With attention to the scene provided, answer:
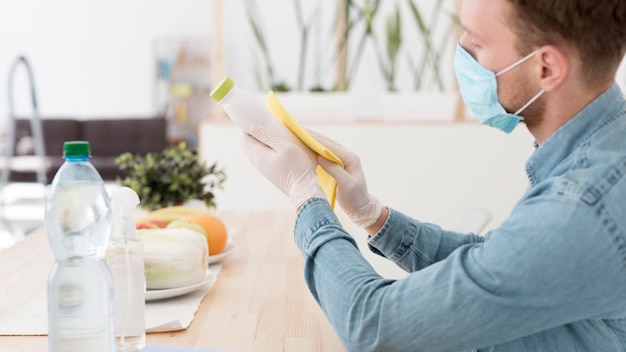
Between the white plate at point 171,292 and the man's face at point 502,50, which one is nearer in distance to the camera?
the man's face at point 502,50

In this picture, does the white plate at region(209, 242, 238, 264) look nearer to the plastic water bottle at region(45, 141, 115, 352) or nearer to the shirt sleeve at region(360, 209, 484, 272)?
the shirt sleeve at region(360, 209, 484, 272)

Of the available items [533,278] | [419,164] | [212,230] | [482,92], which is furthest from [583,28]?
[419,164]

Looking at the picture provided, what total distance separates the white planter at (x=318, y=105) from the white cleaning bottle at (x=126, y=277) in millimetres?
1779

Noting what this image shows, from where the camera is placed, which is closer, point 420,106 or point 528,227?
point 528,227

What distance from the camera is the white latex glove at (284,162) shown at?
108cm

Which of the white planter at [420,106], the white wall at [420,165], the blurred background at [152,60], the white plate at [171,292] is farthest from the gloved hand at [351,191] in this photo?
the blurred background at [152,60]

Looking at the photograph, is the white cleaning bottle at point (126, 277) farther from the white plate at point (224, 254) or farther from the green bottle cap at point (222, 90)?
the white plate at point (224, 254)

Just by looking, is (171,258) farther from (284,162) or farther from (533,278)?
(533,278)

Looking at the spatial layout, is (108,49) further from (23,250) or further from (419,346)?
(419,346)

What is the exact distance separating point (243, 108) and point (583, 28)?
1.71 ft

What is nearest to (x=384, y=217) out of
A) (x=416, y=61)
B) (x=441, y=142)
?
(x=441, y=142)

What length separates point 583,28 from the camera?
2.95 feet

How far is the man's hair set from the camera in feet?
2.90

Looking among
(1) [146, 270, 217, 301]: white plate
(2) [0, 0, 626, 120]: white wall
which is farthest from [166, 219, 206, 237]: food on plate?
(2) [0, 0, 626, 120]: white wall
